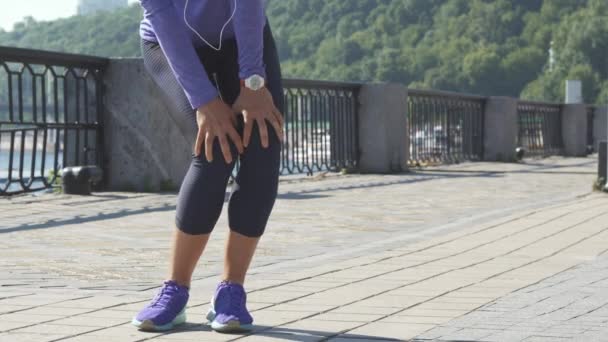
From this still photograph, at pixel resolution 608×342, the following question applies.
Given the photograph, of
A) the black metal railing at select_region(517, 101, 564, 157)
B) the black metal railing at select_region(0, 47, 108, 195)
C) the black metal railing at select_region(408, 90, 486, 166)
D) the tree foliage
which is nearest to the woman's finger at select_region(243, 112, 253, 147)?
the black metal railing at select_region(0, 47, 108, 195)

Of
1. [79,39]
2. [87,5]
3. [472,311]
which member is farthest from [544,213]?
[87,5]

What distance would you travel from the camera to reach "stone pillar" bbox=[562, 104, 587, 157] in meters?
25.2

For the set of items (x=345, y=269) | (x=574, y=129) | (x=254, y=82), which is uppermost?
(x=254, y=82)

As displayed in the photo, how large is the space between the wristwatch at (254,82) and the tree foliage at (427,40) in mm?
52914

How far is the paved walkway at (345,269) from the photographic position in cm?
375

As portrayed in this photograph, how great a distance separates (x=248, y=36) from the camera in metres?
3.60

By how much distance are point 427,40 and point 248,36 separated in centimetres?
8991

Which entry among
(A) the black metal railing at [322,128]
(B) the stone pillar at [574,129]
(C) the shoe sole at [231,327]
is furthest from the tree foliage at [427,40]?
(C) the shoe sole at [231,327]

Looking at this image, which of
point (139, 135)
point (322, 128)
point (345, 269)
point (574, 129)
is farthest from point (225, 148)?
point (574, 129)

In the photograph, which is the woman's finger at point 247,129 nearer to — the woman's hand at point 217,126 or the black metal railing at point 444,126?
the woman's hand at point 217,126

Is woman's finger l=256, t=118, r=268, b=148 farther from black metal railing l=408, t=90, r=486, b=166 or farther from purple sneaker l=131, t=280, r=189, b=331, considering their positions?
black metal railing l=408, t=90, r=486, b=166

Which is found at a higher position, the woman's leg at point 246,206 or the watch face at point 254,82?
the watch face at point 254,82

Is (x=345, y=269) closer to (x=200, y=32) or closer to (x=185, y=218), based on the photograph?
(x=185, y=218)

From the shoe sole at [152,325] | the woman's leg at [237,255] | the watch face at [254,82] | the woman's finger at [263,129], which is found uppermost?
the watch face at [254,82]
